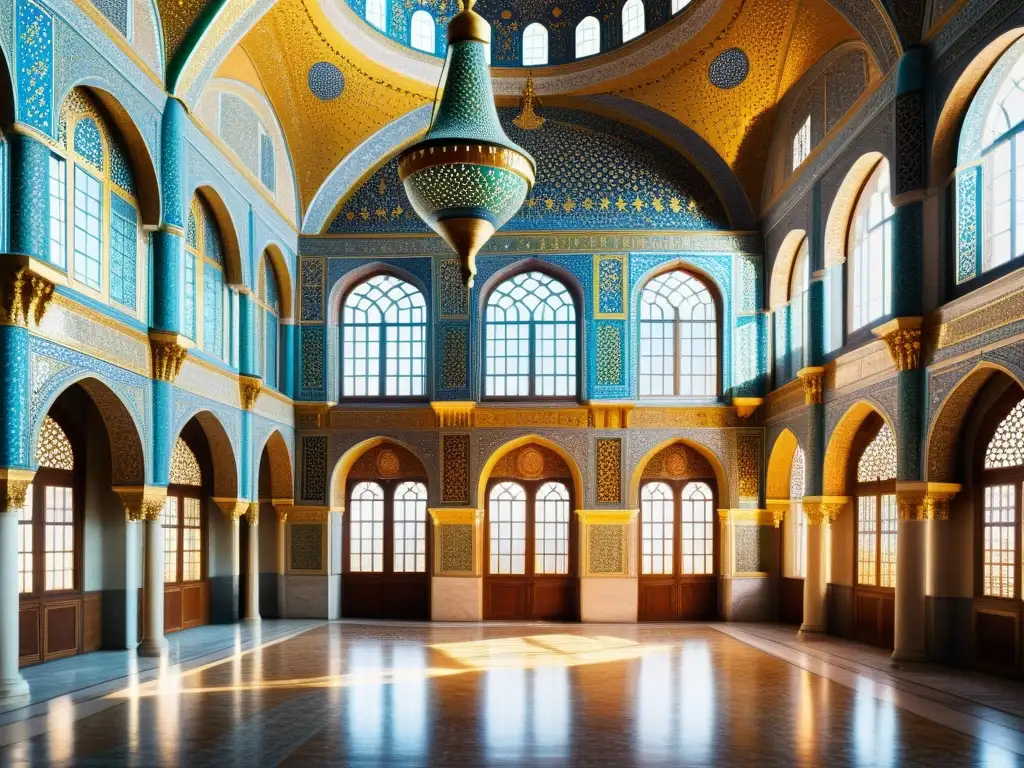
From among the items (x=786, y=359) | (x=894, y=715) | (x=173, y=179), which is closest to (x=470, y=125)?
(x=173, y=179)

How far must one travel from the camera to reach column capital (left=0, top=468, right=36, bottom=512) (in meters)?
10.0

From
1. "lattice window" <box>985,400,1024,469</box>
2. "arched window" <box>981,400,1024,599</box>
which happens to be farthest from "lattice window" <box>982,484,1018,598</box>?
"lattice window" <box>985,400,1024,469</box>

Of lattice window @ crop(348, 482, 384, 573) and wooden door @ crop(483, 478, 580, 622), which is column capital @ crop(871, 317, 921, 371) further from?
lattice window @ crop(348, 482, 384, 573)

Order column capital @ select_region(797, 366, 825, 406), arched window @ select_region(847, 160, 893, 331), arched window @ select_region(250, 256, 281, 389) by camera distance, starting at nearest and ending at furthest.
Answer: arched window @ select_region(847, 160, 893, 331) < column capital @ select_region(797, 366, 825, 406) < arched window @ select_region(250, 256, 281, 389)

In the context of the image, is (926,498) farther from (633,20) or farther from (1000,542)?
(633,20)

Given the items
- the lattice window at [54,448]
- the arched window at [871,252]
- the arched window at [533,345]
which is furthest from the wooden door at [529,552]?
the lattice window at [54,448]

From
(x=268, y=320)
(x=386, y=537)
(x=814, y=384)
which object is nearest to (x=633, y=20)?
(x=814, y=384)

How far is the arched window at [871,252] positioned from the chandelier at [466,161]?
5382 millimetres

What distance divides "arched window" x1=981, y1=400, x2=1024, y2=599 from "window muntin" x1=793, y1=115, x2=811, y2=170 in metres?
6.77

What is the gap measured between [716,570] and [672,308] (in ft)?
16.9

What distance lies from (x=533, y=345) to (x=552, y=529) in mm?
3622

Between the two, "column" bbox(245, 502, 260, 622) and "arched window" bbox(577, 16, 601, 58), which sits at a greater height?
"arched window" bbox(577, 16, 601, 58)

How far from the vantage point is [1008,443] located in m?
12.1

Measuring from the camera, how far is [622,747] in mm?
8625
